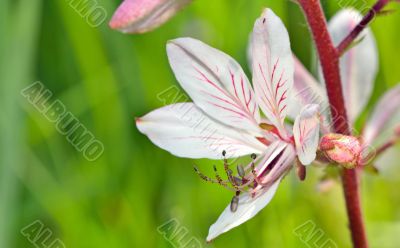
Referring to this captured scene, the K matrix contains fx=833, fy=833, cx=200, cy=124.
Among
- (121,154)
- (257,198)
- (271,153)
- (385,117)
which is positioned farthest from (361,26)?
(121,154)

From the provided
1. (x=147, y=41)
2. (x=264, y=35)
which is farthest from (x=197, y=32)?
(x=264, y=35)

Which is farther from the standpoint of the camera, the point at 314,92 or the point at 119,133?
the point at 119,133

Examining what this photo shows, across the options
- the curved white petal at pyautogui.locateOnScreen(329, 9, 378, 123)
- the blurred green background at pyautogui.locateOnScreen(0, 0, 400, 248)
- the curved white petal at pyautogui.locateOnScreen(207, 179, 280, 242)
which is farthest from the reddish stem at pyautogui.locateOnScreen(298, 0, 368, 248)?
the curved white petal at pyautogui.locateOnScreen(329, 9, 378, 123)

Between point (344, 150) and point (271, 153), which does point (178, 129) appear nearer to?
point (271, 153)

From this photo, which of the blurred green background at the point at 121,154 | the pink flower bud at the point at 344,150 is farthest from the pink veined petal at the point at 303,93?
the pink flower bud at the point at 344,150

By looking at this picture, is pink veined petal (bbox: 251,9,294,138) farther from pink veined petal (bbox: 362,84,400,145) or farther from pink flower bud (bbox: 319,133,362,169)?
pink veined petal (bbox: 362,84,400,145)

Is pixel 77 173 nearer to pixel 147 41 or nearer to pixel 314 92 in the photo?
pixel 147 41
